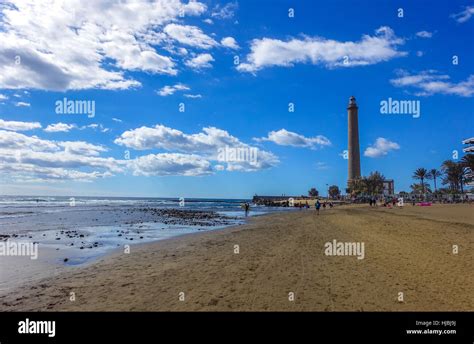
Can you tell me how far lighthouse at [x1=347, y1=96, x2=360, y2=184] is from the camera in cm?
14612

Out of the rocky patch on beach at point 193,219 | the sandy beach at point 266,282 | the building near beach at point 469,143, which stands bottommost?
the rocky patch on beach at point 193,219

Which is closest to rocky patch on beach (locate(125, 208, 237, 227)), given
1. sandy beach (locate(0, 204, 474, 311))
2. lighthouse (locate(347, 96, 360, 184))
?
sandy beach (locate(0, 204, 474, 311))

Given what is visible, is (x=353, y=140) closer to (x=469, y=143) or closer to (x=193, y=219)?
(x=469, y=143)

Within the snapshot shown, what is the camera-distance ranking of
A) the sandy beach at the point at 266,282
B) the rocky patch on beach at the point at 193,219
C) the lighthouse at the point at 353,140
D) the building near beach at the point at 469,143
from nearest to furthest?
the sandy beach at the point at 266,282 < the rocky patch on beach at the point at 193,219 < the building near beach at the point at 469,143 < the lighthouse at the point at 353,140

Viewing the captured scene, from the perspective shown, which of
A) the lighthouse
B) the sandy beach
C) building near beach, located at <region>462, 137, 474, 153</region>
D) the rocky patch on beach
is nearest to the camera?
the sandy beach

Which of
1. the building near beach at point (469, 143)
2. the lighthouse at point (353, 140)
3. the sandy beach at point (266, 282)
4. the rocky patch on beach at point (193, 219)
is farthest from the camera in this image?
the lighthouse at point (353, 140)

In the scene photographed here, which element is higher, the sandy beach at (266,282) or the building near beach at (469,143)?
the building near beach at (469,143)

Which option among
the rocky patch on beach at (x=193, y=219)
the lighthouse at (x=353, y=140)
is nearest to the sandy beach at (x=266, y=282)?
the rocky patch on beach at (x=193, y=219)

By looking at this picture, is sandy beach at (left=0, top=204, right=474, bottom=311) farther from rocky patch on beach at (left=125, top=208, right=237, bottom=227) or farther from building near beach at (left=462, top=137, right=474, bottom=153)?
building near beach at (left=462, top=137, right=474, bottom=153)

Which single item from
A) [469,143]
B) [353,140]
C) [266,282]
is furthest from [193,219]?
[353,140]

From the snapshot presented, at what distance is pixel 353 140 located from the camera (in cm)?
14788

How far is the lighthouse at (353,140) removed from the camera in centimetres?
14612

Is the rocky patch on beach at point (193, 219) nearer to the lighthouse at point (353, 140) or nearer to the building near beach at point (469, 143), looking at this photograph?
the building near beach at point (469, 143)
